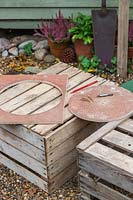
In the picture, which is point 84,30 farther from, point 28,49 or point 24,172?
point 24,172

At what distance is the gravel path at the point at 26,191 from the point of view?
3248mm

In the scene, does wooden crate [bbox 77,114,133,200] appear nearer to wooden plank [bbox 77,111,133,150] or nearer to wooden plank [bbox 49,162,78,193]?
wooden plank [bbox 77,111,133,150]

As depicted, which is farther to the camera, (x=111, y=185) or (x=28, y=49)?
(x=28, y=49)

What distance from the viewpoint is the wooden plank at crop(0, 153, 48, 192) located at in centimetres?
325

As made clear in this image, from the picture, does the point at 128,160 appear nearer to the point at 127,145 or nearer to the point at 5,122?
the point at 127,145

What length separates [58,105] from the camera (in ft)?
10.8

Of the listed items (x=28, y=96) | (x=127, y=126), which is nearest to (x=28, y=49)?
(x=28, y=96)

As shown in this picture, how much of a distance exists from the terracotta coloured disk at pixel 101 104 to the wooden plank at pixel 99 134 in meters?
0.06

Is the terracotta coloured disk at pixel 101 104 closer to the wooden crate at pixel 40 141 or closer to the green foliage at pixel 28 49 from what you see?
the wooden crate at pixel 40 141

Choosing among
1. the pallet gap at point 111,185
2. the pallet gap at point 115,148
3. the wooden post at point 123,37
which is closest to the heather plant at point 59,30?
the wooden post at point 123,37

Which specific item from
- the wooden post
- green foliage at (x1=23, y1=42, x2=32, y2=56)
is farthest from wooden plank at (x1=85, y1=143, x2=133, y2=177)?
green foliage at (x1=23, y1=42, x2=32, y2=56)

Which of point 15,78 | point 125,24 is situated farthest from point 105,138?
point 125,24

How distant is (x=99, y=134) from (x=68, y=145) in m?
0.30

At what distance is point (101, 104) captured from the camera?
3287mm
